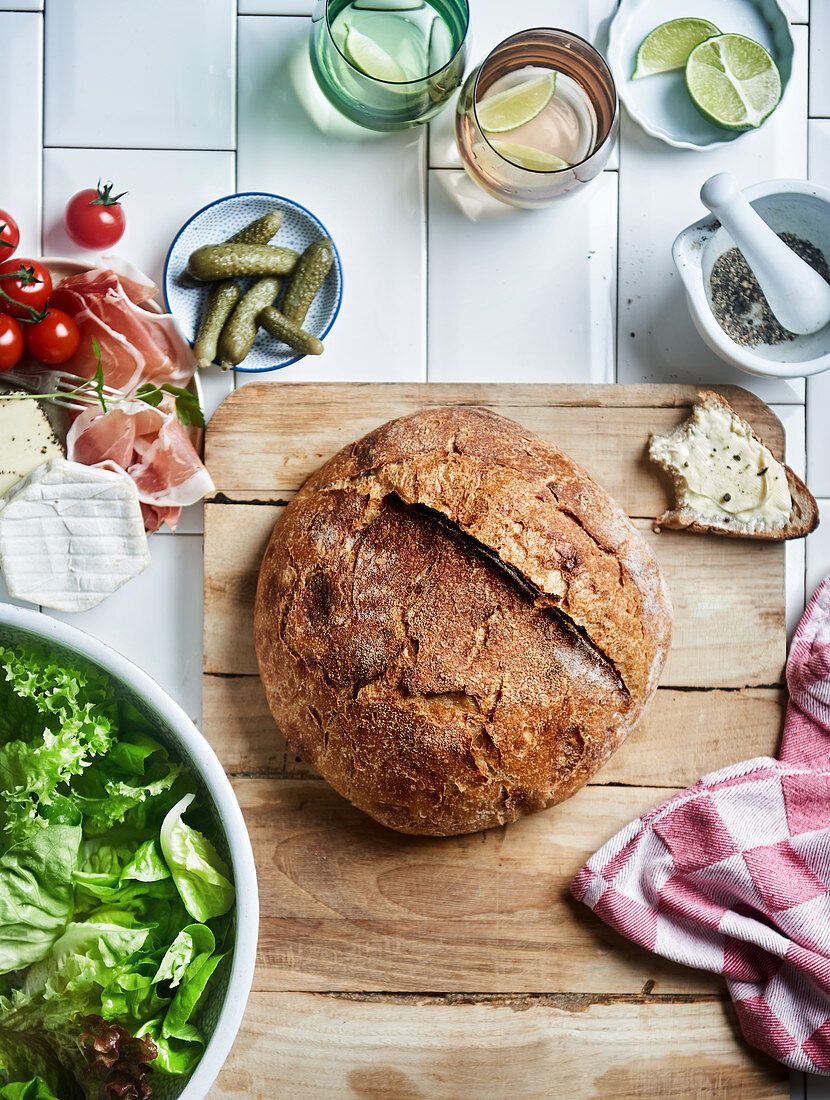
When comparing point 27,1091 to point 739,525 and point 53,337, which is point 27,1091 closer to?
point 53,337

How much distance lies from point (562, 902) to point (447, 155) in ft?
4.74

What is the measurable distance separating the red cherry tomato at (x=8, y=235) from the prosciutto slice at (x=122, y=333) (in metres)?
0.11

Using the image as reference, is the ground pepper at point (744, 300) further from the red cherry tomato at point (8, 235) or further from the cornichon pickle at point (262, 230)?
the red cherry tomato at point (8, 235)

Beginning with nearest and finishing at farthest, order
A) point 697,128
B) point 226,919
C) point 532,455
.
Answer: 1. point 226,919
2. point 532,455
3. point 697,128

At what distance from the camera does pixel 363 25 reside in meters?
1.52

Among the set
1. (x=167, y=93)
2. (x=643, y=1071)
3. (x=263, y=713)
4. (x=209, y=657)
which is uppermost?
(x=167, y=93)

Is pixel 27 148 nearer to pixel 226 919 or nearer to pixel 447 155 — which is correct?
pixel 447 155

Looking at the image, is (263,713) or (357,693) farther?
(263,713)

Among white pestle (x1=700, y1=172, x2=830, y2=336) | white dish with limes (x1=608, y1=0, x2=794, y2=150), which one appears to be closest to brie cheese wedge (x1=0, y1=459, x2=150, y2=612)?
white pestle (x1=700, y1=172, x2=830, y2=336)

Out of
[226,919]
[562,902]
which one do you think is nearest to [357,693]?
[226,919]

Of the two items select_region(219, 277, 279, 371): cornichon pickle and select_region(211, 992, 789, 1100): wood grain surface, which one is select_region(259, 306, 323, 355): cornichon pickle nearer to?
select_region(219, 277, 279, 371): cornichon pickle

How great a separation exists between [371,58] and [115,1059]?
5.54 ft

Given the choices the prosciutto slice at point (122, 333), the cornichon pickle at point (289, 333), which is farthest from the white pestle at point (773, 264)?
the prosciutto slice at point (122, 333)

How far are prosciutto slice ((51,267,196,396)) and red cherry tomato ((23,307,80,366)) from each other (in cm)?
2
